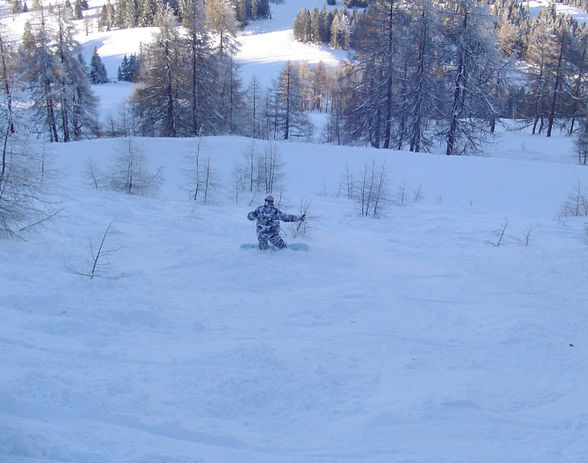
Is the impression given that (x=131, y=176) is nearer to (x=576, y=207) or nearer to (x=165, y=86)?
(x=165, y=86)

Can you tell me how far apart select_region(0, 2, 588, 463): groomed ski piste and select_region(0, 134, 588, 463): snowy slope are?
0.02m

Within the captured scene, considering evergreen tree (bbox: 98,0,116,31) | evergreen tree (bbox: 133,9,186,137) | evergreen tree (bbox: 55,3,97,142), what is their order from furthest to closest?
evergreen tree (bbox: 98,0,116,31)
evergreen tree (bbox: 55,3,97,142)
evergreen tree (bbox: 133,9,186,137)

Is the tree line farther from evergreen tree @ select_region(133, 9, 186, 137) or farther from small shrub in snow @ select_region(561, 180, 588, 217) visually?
small shrub in snow @ select_region(561, 180, 588, 217)

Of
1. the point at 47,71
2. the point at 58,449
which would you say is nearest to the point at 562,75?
the point at 47,71

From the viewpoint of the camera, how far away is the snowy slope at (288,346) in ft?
10.6

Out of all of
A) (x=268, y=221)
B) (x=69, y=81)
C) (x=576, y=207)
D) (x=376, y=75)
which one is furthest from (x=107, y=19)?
(x=268, y=221)

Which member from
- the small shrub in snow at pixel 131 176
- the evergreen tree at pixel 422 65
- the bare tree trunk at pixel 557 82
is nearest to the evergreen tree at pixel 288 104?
the evergreen tree at pixel 422 65

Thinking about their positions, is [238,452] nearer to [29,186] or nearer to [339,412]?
[339,412]

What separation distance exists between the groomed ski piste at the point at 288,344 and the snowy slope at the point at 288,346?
0.02 m

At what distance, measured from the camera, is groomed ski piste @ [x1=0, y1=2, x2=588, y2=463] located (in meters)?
3.24

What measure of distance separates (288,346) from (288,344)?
6 centimetres

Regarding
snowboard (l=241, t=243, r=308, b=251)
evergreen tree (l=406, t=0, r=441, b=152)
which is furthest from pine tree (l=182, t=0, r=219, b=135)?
snowboard (l=241, t=243, r=308, b=251)

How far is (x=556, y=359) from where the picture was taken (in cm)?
488

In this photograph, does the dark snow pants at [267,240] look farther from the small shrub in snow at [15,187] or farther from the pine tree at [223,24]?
the pine tree at [223,24]
